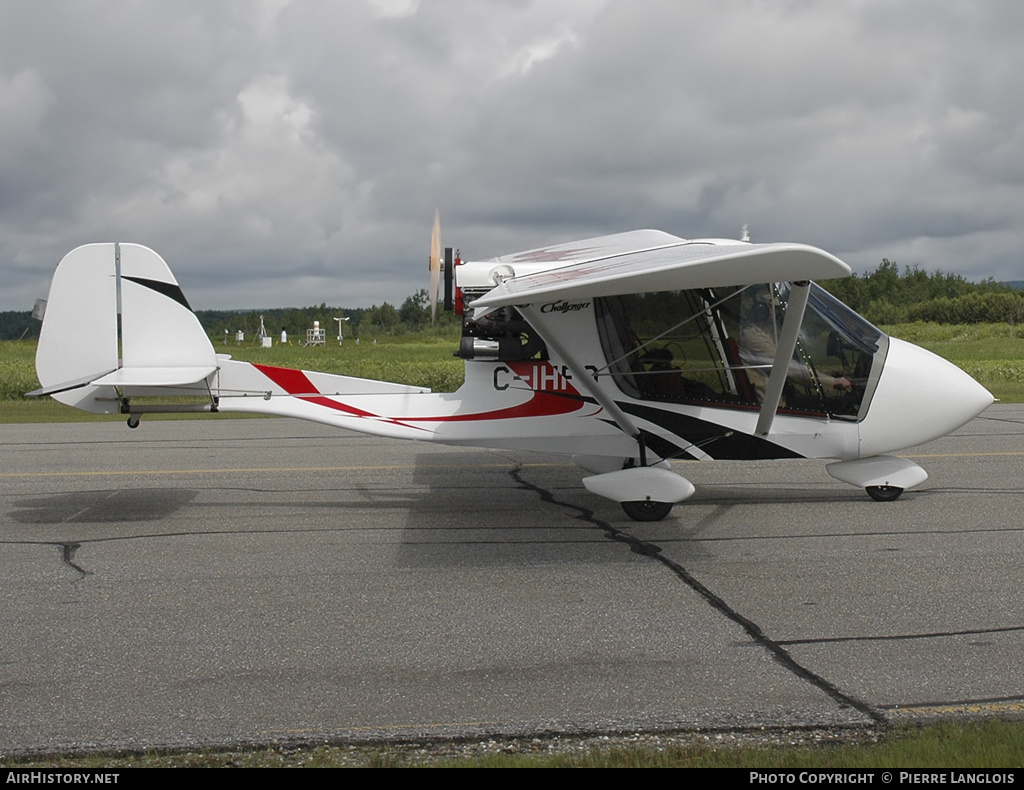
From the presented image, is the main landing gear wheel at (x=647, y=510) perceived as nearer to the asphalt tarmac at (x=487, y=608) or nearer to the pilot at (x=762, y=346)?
the asphalt tarmac at (x=487, y=608)

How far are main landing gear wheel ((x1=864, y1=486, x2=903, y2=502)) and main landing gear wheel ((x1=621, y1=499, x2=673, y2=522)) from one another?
2.22 m

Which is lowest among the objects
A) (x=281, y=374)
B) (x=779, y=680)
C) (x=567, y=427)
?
(x=779, y=680)

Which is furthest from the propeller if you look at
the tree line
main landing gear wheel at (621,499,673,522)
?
the tree line

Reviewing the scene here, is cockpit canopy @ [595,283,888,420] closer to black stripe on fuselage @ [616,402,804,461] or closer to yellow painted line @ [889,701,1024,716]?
black stripe on fuselage @ [616,402,804,461]

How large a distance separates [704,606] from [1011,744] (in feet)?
7.34

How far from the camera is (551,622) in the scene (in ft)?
18.2

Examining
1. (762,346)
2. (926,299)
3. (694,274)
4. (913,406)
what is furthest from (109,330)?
(926,299)

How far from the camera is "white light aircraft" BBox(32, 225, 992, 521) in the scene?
27.2ft

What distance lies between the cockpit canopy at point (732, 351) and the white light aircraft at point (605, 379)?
1 cm

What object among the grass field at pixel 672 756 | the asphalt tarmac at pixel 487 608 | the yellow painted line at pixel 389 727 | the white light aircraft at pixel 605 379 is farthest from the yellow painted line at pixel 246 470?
the grass field at pixel 672 756

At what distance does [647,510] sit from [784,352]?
1.89 metres
